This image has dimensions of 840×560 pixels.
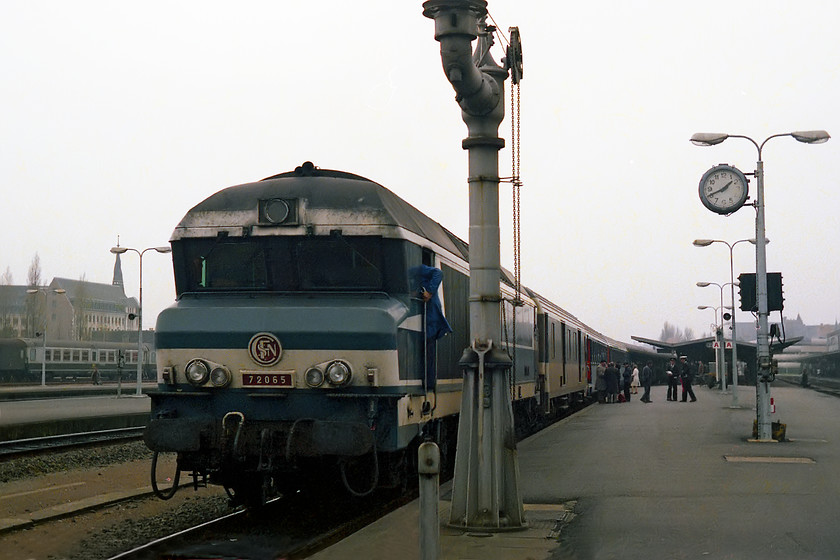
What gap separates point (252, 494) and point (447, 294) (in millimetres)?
3236

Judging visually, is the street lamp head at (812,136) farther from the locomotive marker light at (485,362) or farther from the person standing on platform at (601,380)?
the person standing on platform at (601,380)

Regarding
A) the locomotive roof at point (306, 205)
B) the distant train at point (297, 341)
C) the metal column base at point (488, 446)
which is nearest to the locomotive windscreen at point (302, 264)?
the distant train at point (297, 341)

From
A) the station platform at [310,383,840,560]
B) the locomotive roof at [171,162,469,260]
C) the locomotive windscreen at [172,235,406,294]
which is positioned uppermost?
the locomotive roof at [171,162,469,260]

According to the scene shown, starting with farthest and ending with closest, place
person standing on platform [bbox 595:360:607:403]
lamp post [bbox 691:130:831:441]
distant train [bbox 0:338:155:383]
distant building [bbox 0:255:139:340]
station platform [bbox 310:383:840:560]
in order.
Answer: distant building [bbox 0:255:139:340] → distant train [bbox 0:338:155:383] → person standing on platform [bbox 595:360:607:403] → lamp post [bbox 691:130:831:441] → station platform [bbox 310:383:840:560]

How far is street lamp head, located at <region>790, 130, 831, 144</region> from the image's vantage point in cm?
2142

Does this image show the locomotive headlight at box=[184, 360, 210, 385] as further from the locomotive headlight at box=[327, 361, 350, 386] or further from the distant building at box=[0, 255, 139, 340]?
the distant building at box=[0, 255, 139, 340]

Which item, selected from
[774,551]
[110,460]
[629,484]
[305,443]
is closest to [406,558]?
[305,443]

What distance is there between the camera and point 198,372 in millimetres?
10367

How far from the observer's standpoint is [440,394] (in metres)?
12.3

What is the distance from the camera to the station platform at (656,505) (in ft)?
28.2

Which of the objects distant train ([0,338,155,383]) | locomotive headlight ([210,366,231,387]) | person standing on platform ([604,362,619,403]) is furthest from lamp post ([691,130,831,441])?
distant train ([0,338,155,383])

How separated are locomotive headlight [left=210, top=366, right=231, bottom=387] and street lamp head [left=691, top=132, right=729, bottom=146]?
14.3 m

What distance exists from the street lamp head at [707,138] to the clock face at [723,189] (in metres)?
1.05

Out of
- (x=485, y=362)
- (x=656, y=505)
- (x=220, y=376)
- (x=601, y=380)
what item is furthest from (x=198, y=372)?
(x=601, y=380)
